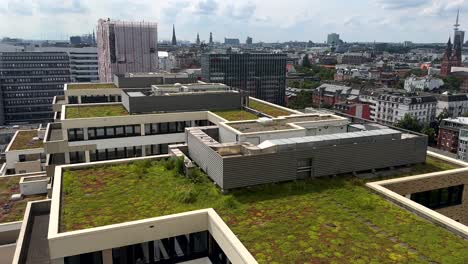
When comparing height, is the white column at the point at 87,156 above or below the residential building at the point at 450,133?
above

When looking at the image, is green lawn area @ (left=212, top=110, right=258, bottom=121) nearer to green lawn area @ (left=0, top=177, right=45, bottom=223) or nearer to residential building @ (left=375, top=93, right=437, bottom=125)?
green lawn area @ (left=0, top=177, right=45, bottom=223)

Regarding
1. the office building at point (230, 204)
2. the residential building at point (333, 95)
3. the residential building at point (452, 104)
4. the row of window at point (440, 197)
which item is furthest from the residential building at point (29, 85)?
the row of window at point (440, 197)

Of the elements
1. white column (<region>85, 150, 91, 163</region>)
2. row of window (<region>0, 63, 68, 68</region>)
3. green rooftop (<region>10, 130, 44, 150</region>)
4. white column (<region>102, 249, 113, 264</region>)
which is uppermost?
row of window (<region>0, 63, 68, 68</region>)

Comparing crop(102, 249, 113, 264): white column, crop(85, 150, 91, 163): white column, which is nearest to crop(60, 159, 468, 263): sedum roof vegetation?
crop(102, 249, 113, 264): white column

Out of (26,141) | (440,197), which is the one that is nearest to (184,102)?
(26,141)

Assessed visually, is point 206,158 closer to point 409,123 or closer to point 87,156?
point 87,156

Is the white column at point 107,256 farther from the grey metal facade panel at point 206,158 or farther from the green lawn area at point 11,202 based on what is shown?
the green lawn area at point 11,202
